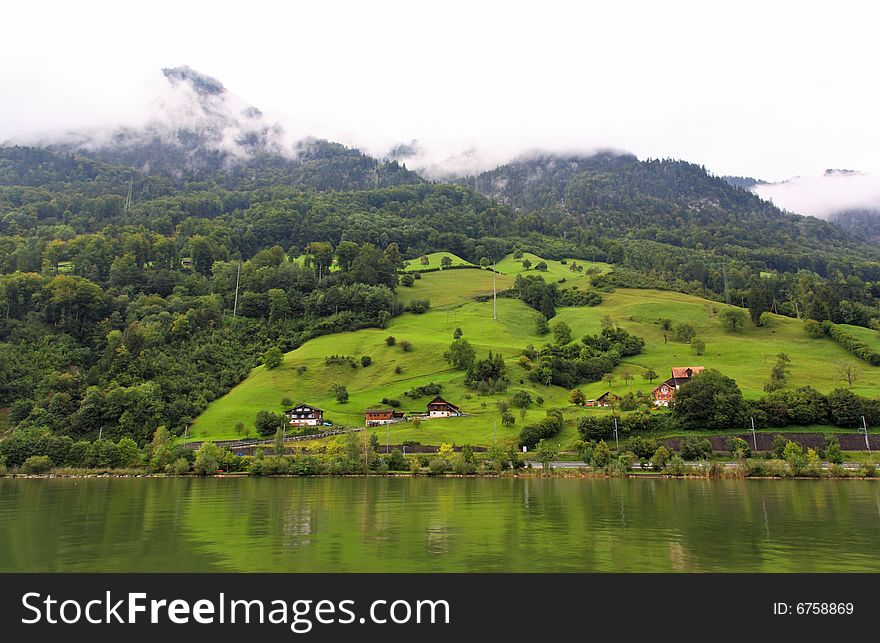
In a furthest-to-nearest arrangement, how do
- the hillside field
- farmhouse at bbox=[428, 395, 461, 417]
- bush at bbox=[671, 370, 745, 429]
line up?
farmhouse at bbox=[428, 395, 461, 417] < the hillside field < bush at bbox=[671, 370, 745, 429]

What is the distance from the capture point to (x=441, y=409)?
117m

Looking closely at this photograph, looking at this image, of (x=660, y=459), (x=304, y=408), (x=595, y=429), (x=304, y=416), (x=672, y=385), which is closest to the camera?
(x=660, y=459)

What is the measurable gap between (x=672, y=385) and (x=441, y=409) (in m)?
46.2

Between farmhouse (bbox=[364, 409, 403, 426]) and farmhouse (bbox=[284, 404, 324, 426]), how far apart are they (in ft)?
30.7

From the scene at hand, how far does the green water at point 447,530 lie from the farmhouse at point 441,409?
52.2m

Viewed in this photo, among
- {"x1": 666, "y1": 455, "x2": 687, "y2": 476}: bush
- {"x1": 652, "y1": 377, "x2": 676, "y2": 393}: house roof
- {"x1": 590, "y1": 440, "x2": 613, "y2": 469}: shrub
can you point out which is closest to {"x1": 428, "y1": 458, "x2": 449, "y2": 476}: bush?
{"x1": 590, "y1": 440, "x2": 613, "y2": 469}: shrub

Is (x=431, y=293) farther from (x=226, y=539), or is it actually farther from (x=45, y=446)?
(x=226, y=539)

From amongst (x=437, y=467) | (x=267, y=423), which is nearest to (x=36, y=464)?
(x=267, y=423)

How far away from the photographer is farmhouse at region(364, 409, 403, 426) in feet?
374

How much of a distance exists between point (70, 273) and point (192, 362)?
67875 mm

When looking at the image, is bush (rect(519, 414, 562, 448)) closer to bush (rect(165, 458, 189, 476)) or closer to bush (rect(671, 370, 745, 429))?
bush (rect(671, 370, 745, 429))

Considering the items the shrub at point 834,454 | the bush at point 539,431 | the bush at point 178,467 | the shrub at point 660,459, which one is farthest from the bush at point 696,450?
the bush at point 178,467

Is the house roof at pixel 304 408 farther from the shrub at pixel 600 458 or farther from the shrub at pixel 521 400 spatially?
the shrub at pixel 600 458

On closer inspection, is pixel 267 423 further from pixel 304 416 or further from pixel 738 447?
pixel 738 447
